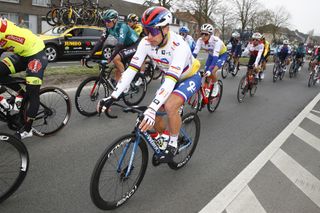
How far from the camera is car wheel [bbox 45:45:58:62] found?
44.2ft

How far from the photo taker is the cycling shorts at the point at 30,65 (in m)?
4.14

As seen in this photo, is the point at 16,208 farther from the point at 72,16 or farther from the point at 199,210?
the point at 72,16

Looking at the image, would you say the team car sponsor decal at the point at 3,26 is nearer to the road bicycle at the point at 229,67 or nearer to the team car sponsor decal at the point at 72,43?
the team car sponsor decal at the point at 72,43

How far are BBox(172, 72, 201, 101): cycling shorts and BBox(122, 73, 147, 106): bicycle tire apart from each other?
3.28m

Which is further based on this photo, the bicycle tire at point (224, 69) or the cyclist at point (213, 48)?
the bicycle tire at point (224, 69)

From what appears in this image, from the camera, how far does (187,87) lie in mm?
3844

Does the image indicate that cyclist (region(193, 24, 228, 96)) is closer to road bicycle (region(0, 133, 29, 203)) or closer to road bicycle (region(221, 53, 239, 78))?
road bicycle (region(0, 133, 29, 203))

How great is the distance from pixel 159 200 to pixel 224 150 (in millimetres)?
2093

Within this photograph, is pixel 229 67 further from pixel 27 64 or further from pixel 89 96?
pixel 27 64

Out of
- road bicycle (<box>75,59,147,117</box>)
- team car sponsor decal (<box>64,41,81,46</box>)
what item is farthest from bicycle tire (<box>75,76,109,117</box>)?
team car sponsor decal (<box>64,41,81,46</box>)

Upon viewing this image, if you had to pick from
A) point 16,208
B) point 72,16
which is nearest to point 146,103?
point 16,208

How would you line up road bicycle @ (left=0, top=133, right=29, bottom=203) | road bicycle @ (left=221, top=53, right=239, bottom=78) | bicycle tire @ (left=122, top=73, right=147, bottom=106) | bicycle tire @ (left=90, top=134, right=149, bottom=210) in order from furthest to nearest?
road bicycle @ (left=221, top=53, right=239, bottom=78)
bicycle tire @ (left=122, top=73, right=147, bottom=106)
road bicycle @ (left=0, top=133, right=29, bottom=203)
bicycle tire @ (left=90, top=134, right=149, bottom=210)

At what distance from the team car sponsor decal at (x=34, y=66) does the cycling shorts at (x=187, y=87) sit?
206 centimetres

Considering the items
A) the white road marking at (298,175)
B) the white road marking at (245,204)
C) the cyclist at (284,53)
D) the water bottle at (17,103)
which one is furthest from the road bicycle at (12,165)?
the cyclist at (284,53)
